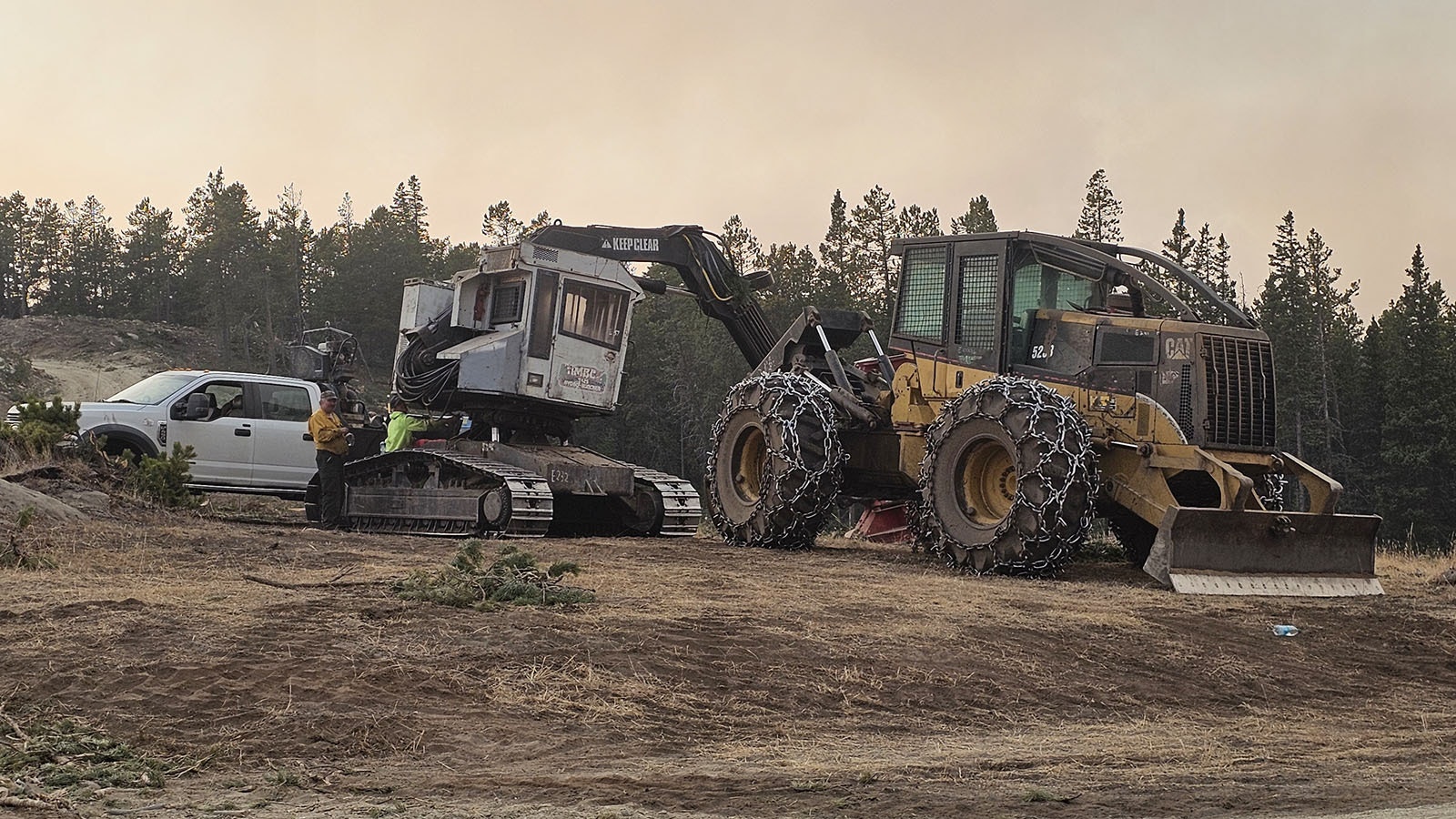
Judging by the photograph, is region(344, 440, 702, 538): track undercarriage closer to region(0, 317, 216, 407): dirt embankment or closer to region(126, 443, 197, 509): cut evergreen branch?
region(126, 443, 197, 509): cut evergreen branch

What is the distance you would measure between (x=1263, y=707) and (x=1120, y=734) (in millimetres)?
1444

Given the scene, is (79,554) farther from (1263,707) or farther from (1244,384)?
(1244,384)

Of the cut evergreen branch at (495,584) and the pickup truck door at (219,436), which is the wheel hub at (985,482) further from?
the pickup truck door at (219,436)

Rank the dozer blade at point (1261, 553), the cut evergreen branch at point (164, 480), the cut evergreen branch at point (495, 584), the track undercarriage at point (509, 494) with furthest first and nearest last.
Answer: the cut evergreen branch at point (164, 480)
the track undercarriage at point (509, 494)
the dozer blade at point (1261, 553)
the cut evergreen branch at point (495, 584)

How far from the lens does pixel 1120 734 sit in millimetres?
6938

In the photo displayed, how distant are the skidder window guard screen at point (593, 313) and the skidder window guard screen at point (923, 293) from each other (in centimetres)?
460

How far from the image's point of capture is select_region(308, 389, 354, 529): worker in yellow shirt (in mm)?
17641

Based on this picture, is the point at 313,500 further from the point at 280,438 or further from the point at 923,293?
the point at 923,293

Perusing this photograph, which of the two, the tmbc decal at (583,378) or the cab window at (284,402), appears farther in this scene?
the cab window at (284,402)

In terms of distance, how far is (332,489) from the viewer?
59.7ft

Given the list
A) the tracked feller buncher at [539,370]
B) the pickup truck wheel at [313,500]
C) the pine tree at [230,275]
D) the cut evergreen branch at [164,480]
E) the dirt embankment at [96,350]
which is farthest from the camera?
the pine tree at [230,275]

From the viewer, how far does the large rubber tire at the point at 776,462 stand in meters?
15.0

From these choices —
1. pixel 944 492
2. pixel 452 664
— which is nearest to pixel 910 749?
pixel 452 664

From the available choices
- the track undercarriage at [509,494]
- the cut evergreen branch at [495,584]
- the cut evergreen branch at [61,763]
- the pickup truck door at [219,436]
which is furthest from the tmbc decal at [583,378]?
the cut evergreen branch at [61,763]
